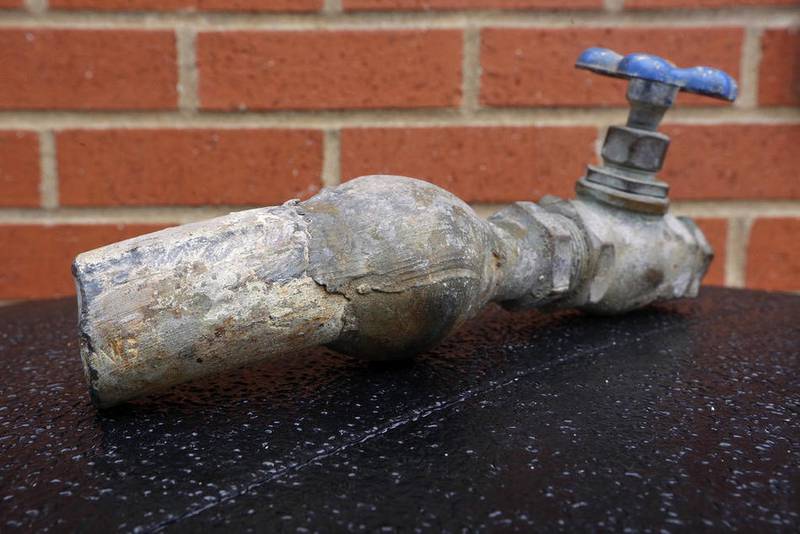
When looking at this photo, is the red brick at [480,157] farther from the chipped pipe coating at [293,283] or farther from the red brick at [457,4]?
the chipped pipe coating at [293,283]

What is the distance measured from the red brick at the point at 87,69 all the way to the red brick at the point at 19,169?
5cm

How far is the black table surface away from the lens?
44cm

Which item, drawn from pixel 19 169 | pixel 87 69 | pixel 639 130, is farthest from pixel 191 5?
pixel 639 130

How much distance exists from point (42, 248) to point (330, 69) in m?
0.48

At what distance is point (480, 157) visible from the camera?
3.58ft

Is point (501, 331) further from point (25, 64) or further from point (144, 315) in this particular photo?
point (25, 64)

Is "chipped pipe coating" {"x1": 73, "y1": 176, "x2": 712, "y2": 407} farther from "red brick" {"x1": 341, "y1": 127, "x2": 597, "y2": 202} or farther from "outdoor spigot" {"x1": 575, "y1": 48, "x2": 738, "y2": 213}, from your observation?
"red brick" {"x1": 341, "y1": 127, "x2": 597, "y2": 202}

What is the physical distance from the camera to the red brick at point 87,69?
1.04 m

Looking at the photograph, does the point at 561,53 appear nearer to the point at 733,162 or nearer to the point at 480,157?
the point at 480,157

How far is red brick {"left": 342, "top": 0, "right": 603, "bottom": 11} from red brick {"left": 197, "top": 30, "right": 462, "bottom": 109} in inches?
1.3

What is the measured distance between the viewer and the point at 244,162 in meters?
1.08

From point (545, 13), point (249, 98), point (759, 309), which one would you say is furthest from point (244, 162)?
point (759, 309)

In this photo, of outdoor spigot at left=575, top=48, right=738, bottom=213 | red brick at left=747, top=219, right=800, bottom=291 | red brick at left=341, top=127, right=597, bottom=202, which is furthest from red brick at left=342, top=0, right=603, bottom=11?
red brick at left=747, top=219, right=800, bottom=291

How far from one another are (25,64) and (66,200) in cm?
19
